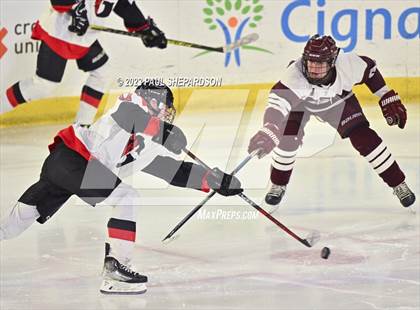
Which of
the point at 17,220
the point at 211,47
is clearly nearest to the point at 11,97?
the point at 211,47

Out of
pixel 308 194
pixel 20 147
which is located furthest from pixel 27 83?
pixel 308 194

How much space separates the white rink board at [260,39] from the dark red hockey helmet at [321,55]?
87 centimetres

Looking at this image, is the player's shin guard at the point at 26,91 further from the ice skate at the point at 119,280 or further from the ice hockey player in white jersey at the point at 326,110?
the ice skate at the point at 119,280

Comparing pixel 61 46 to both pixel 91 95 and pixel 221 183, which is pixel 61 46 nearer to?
pixel 91 95

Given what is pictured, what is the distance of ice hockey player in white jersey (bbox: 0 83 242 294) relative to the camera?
3418 millimetres

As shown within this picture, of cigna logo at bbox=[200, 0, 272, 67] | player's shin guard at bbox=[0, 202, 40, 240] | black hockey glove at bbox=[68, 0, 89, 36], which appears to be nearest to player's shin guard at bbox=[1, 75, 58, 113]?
black hockey glove at bbox=[68, 0, 89, 36]

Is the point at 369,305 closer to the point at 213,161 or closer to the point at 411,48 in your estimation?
the point at 213,161

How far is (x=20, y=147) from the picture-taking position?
4.69 m

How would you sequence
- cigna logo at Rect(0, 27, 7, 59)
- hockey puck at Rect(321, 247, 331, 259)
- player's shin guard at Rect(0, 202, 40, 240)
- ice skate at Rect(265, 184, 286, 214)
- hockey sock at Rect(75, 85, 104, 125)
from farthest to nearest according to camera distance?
A: cigna logo at Rect(0, 27, 7, 59)
hockey sock at Rect(75, 85, 104, 125)
ice skate at Rect(265, 184, 286, 214)
hockey puck at Rect(321, 247, 331, 259)
player's shin guard at Rect(0, 202, 40, 240)

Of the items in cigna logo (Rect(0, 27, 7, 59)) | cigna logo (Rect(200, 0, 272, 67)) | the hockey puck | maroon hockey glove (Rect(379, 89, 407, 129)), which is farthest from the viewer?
cigna logo (Rect(200, 0, 272, 67))

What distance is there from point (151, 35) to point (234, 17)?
462mm

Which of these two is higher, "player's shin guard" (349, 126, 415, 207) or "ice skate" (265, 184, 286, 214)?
"player's shin guard" (349, 126, 415, 207)

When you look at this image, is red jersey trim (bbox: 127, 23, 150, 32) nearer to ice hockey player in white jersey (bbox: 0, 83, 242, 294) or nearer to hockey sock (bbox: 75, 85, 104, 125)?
hockey sock (bbox: 75, 85, 104, 125)

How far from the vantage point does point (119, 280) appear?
3496 millimetres
